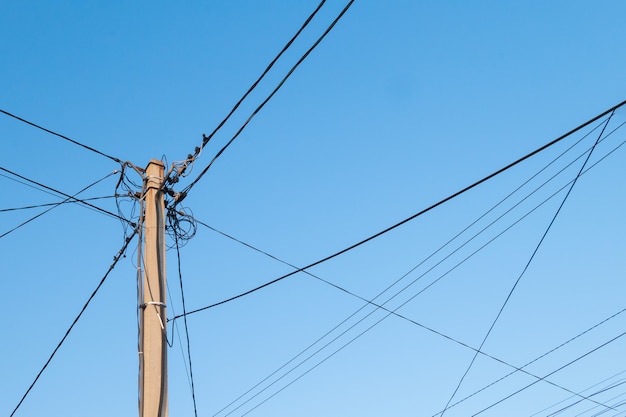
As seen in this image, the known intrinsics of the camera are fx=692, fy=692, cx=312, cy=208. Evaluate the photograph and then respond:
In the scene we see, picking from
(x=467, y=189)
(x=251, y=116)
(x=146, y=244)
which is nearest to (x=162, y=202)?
(x=146, y=244)

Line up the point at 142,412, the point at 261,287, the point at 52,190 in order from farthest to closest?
the point at 52,190 < the point at 261,287 < the point at 142,412

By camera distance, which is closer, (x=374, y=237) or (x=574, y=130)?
(x=574, y=130)

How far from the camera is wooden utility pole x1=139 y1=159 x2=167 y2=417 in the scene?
22.1 ft

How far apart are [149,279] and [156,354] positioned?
845 mm

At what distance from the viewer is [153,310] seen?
7.21m

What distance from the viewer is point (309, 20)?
623 cm

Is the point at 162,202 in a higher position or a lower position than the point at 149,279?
higher

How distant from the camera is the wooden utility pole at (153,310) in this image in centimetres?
673

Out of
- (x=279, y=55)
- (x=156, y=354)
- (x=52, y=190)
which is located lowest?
(x=156, y=354)

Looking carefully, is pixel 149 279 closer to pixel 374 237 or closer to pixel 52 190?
pixel 374 237

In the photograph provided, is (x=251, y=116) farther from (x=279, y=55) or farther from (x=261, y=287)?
(x=261, y=287)

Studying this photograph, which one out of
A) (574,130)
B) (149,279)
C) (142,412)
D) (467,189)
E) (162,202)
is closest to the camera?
(574,130)

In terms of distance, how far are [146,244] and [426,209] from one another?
10.3 ft

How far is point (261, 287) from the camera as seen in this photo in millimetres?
8938
